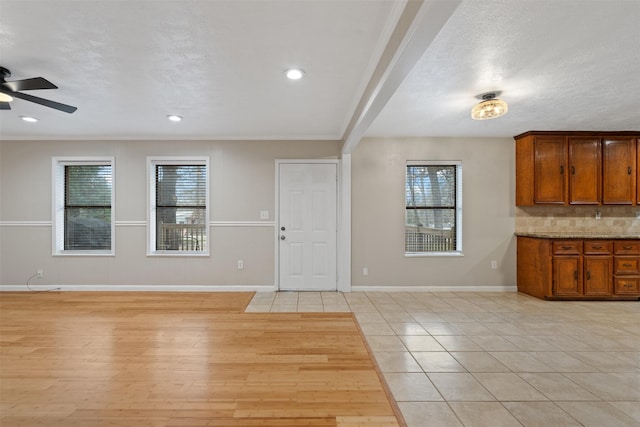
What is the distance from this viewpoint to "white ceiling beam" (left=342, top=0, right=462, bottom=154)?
4.48ft

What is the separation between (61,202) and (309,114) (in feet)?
14.2

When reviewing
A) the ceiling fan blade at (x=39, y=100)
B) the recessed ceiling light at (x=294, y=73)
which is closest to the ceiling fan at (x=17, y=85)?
the ceiling fan blade at (x=39, y=100)

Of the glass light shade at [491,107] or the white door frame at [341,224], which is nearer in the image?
the glass light shade at [491,107]

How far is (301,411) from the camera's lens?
75.7 inches

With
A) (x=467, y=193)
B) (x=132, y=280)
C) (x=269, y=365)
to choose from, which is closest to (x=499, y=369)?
(x=269, y=365)

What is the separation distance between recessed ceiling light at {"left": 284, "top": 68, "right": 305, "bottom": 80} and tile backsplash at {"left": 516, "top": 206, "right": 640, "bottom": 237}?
4.22m

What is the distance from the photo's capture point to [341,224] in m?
4.79

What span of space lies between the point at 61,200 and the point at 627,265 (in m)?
8.50

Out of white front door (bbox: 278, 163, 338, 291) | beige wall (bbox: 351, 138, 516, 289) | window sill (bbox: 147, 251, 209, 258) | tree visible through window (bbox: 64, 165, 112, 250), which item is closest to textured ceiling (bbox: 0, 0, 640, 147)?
beige wall (bbox: 351, 138, 516, 289)

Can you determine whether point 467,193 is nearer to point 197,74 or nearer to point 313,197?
point 313,197

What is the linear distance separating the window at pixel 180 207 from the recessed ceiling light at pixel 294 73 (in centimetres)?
282

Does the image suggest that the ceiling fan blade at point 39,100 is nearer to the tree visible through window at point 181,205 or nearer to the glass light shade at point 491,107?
the tree visible through window at point 181,205

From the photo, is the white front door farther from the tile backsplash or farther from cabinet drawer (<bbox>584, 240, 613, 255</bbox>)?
cabinet drawer (<bbox>584, 240, 613, 255</bbox>)

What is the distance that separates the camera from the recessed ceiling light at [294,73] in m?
2.59
